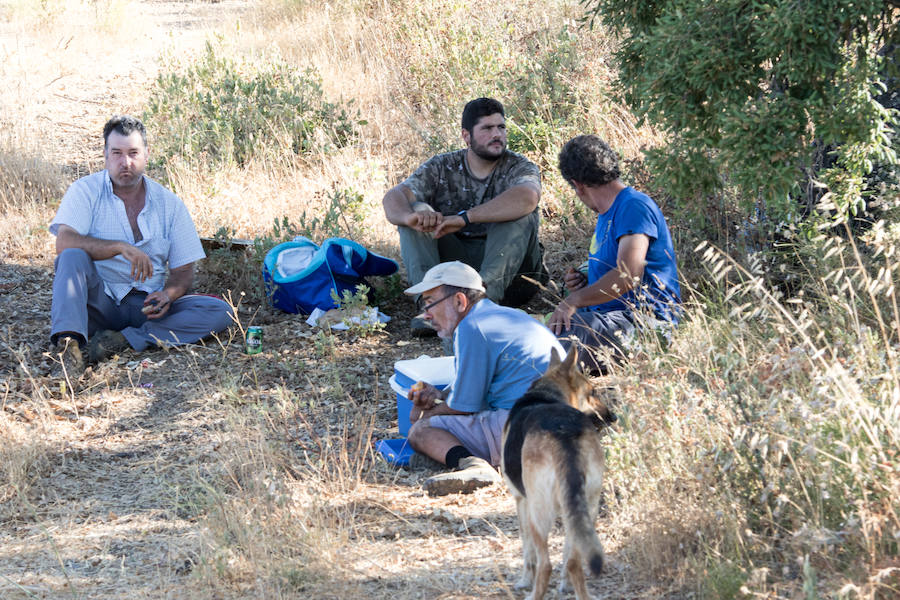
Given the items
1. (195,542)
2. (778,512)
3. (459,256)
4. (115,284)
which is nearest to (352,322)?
(459,256)

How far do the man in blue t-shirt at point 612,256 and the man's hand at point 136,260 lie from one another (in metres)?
2.73

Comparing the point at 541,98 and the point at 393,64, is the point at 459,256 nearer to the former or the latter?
the point at 541,98

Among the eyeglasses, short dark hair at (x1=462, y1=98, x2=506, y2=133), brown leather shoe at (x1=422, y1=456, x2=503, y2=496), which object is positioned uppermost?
short dark hair at (x1=462, y1=98, x2=506, y2=133)

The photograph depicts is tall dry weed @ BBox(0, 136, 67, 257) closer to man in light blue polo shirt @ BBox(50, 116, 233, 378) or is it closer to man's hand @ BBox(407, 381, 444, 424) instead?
man in light blue polo shirt @ BBox(50, 116, 233, 378)

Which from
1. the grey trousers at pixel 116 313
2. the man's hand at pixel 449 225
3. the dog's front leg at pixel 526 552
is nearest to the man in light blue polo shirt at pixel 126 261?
the grey trousers at pixel 116 313

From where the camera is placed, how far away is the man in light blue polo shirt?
244 inches

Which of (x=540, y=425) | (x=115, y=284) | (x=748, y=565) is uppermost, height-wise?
(x=115, y=284)

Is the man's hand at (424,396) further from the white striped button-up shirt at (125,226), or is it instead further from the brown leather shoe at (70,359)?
the white striped button-up shirt at (125,226)

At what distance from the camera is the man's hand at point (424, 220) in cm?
645

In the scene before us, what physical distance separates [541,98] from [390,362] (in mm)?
4046

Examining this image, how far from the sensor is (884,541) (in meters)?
2.73

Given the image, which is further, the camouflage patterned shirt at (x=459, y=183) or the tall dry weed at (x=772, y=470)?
the camouflage patterned shirt at (x=459, y=183)

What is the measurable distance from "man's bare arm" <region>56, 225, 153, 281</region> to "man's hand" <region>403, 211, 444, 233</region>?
1736 mm

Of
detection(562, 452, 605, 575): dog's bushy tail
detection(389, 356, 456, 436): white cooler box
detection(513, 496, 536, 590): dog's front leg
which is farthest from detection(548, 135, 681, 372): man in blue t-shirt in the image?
detection(562, 452, 605, 575): dog's bushy tail
